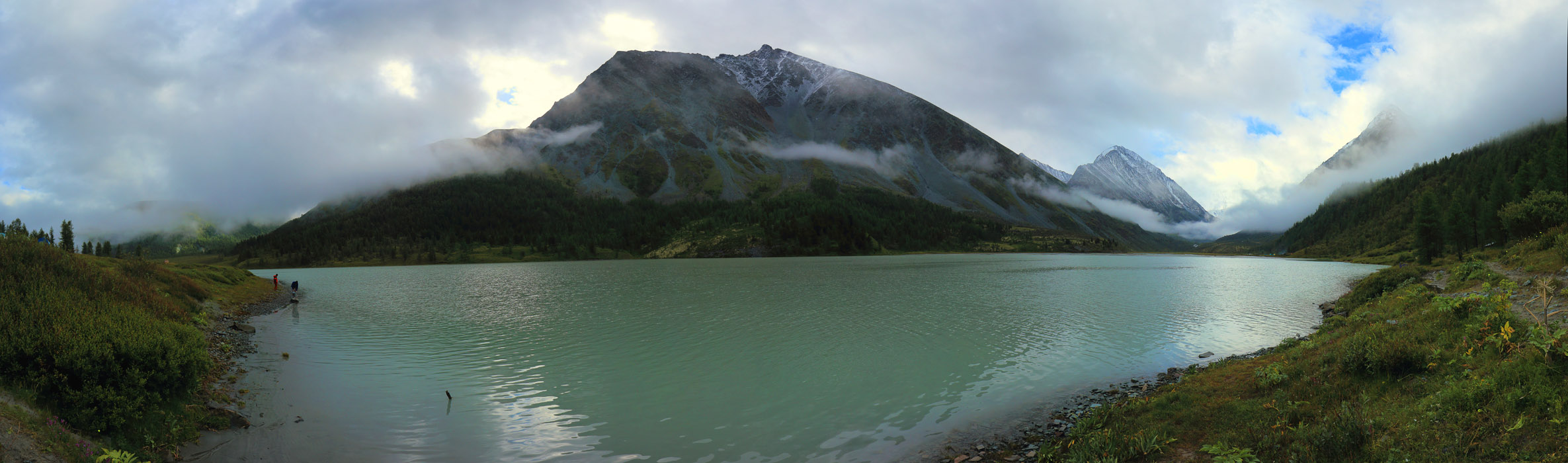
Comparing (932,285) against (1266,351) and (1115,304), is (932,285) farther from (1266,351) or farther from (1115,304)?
(1266,351)

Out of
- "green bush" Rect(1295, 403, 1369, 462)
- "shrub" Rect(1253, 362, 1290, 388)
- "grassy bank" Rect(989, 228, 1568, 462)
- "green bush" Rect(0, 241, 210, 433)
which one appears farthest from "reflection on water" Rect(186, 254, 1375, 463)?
"green bush" Rect(1295, 403, 1369, 462)

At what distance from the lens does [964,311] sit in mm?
45719

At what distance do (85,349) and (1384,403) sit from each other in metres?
31.9

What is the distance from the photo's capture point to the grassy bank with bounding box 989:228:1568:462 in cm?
954

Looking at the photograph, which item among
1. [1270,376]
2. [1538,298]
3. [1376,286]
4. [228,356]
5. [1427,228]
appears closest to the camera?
[1270,376]

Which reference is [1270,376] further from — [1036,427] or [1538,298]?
[1538,298]

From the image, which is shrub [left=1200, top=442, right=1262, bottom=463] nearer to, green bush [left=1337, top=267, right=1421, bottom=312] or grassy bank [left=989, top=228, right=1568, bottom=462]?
grassy bank [left=989, top=228, right=1568, bottom=462]

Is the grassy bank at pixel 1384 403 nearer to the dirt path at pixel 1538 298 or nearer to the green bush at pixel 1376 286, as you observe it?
the dirt path at pixel 1538 298

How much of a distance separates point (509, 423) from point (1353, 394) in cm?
2350

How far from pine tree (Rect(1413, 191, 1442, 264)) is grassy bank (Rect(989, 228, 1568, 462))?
382ft

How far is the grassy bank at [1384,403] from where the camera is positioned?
954 centimetres

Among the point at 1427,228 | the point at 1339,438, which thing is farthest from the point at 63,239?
the point at 1427,228

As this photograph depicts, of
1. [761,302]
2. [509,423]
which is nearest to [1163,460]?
[509,423]

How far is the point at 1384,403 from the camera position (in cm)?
1239
